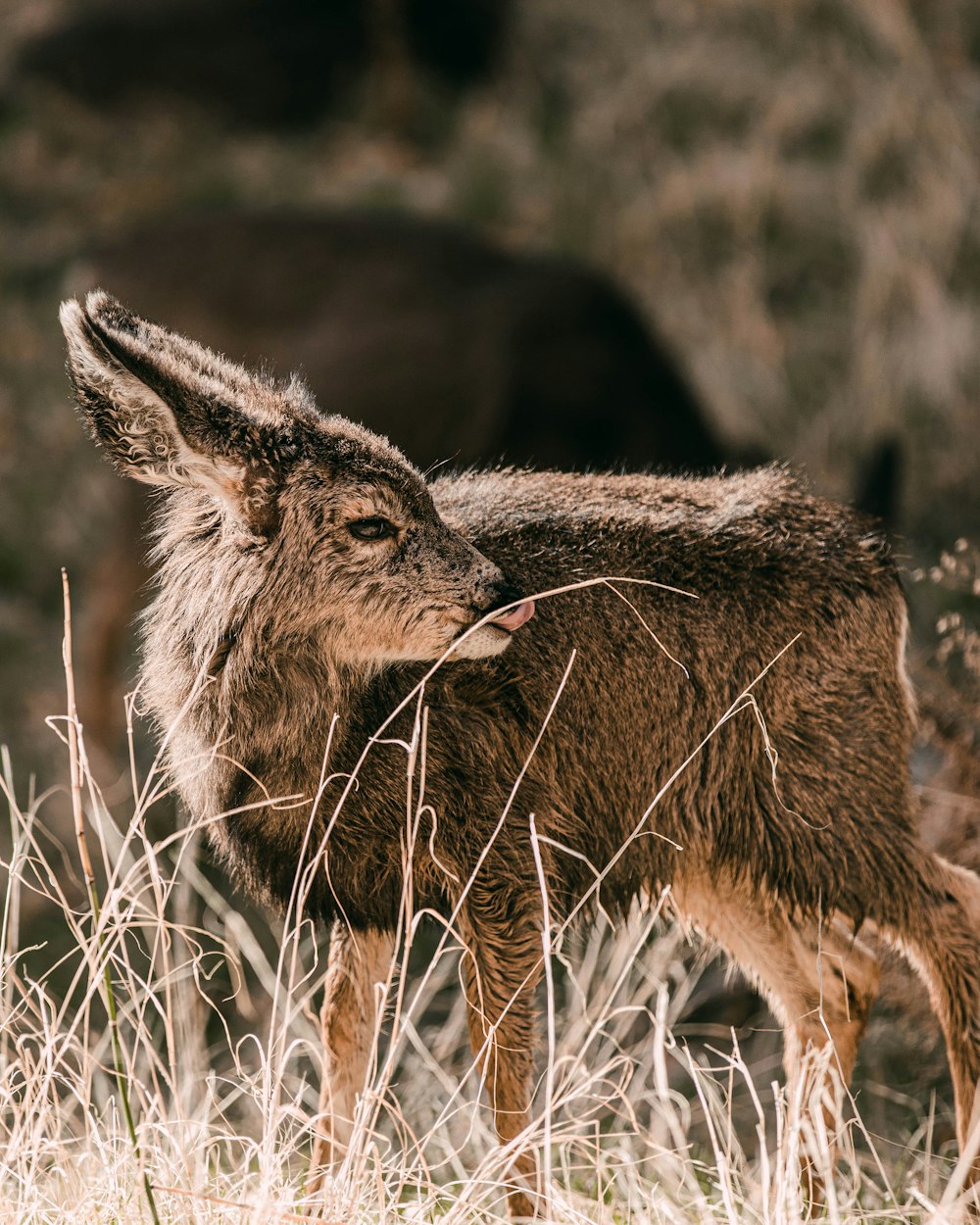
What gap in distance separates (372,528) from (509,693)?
0.57 m

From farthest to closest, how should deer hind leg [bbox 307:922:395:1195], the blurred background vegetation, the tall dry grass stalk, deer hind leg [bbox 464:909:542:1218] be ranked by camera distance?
the blurred background vegetation < deer hind leg [bbox 307:922:395:1195] < deer hind leg [bbox 464:909:542:1218] < the tall dry grass stalk

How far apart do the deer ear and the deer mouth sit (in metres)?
0.62

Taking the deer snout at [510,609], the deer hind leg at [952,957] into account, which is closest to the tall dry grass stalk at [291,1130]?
the deer snout at [510,609]

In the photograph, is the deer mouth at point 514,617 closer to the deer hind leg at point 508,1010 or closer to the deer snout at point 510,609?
the deer snout at point 510,609

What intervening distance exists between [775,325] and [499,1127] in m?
8.98

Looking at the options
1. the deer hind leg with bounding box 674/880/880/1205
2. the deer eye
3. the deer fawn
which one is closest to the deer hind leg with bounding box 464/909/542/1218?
the deer fawn

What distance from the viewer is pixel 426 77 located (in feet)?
46.8

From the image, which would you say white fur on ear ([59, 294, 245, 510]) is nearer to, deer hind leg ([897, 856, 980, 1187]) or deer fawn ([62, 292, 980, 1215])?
deer fawn ([62, 292, 980, 1215])

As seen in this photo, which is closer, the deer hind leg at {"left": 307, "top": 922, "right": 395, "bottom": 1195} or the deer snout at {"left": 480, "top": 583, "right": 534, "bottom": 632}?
the deer snout at {"left": 480, "top": 583, "right": 534, "bottom": 632}

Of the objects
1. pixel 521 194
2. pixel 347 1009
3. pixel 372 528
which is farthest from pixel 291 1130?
pixel 521 194

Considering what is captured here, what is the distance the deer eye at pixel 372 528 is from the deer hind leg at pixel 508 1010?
3.20 ft

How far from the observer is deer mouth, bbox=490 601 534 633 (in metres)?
3.64

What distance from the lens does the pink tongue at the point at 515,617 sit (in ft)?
11.9

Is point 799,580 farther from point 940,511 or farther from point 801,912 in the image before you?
point 940,511
